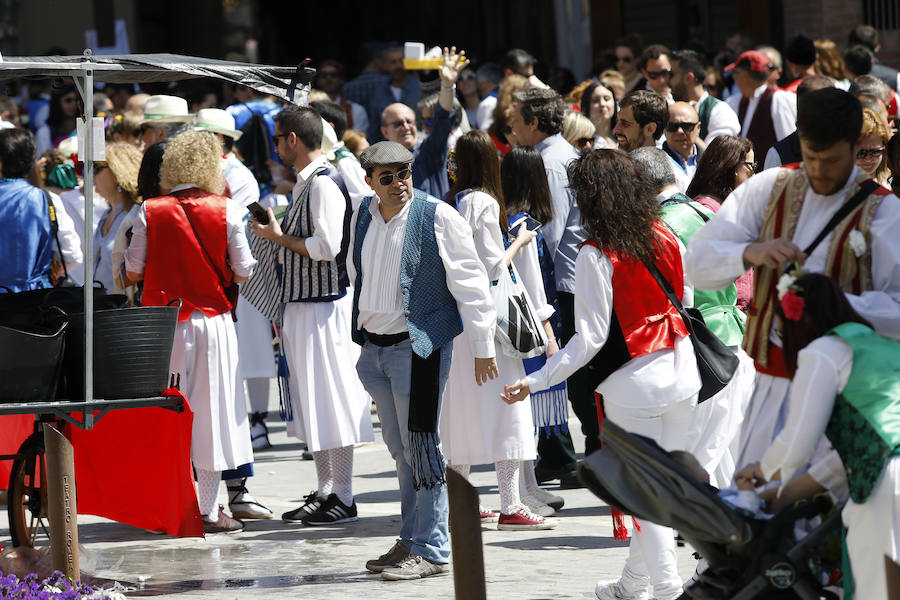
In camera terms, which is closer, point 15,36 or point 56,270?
point 56,270

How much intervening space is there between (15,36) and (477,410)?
1937 centimetres

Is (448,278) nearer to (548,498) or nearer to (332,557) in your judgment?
(332,557)

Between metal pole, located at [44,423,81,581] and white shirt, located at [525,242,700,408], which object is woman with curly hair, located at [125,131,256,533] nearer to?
metal pole, located at [44,423,81,581]

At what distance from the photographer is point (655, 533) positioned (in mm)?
5652

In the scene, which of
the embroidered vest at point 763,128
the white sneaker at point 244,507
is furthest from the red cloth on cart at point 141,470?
the embroidered vest at point 763,128

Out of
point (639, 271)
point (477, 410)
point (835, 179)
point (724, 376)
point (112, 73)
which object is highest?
point (112, 73)

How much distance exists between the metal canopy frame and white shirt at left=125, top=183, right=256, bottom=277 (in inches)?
33.5

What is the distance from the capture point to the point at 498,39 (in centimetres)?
3016

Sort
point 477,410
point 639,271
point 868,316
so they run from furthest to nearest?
1. point 477,410
2. point 639,271
3. point 868,316

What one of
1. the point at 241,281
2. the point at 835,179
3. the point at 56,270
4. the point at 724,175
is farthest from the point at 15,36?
the point at 835,179

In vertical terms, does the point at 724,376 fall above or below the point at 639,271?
below

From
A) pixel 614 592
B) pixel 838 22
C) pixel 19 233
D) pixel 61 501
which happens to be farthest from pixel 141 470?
pixel 838 22

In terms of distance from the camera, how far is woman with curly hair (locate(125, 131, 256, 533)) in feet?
25.1

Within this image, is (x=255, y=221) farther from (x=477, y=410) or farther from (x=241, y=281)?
(x=477, y=410)
